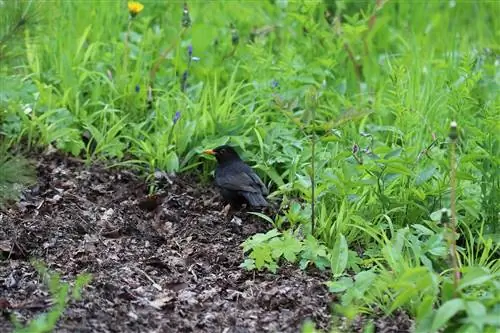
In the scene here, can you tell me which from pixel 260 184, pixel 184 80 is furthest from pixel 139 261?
pixel 184 80

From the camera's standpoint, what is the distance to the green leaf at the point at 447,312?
134 inches

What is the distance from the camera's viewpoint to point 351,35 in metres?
6.12

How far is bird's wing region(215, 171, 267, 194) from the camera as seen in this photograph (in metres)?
5.04

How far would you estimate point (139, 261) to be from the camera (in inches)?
174

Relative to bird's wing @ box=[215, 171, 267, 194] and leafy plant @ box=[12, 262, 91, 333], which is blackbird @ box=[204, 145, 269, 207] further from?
leafy plant @ box=[12, 262, 91, 333]

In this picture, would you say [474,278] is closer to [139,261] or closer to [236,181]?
[139,261]

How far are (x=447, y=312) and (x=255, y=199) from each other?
5.94ft

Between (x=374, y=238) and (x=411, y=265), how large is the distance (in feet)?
1.28

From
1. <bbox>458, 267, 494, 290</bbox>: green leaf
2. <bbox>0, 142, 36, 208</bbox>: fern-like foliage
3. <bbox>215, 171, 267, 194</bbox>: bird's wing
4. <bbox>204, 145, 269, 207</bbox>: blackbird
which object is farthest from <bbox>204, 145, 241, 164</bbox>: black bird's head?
<bbox>458, 267, 494, 290</bbox>: green leaf

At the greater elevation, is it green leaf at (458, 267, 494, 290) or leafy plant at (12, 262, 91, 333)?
green leaf at (458, 267, 494, 290)

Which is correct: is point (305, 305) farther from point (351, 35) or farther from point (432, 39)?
point (432, 39)

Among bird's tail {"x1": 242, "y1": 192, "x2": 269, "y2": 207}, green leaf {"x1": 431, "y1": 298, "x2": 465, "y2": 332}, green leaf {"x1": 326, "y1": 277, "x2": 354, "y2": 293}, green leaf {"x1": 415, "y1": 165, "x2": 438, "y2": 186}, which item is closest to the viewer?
green leaf {"x1": 431, "y1": 298, "x2": 465, "y2": 332}

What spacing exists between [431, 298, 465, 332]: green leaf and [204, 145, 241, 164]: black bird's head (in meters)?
2.03

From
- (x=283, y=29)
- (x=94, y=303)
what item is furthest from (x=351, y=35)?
(x=94, y=303)
